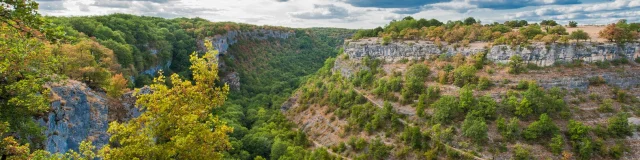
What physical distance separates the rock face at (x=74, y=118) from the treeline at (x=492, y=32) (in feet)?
137

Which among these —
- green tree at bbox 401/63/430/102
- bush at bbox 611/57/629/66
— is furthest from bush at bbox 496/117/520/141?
bush at bbox 611/57/629/66

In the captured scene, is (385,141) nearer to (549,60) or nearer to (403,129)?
(403,129)

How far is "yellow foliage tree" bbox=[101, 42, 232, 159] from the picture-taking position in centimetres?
1107

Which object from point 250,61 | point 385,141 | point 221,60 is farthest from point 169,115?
point 250,61

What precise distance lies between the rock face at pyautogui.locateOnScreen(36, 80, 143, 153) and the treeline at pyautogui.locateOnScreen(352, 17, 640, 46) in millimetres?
41745

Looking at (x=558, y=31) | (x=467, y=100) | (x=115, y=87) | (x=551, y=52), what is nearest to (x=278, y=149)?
(x=467, y=100)

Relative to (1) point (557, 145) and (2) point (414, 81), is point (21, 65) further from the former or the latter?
(2) point (414, 81)

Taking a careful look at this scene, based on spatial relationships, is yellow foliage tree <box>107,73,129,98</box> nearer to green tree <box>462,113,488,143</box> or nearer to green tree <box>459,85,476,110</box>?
green tree <box>462,113,488,143</box>

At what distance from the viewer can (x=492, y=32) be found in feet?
163

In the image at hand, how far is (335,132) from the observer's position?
4844 cm

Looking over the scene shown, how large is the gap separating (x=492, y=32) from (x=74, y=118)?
157 ft

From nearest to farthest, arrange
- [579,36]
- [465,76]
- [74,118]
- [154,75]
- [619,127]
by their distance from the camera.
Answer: [74,118] → [619,127] → [579,36] → [465,76] → [154,75]

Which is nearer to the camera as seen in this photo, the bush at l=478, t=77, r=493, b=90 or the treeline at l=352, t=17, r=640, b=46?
the bush at l=478, t=77, r=493, b=90

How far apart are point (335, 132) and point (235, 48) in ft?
205
